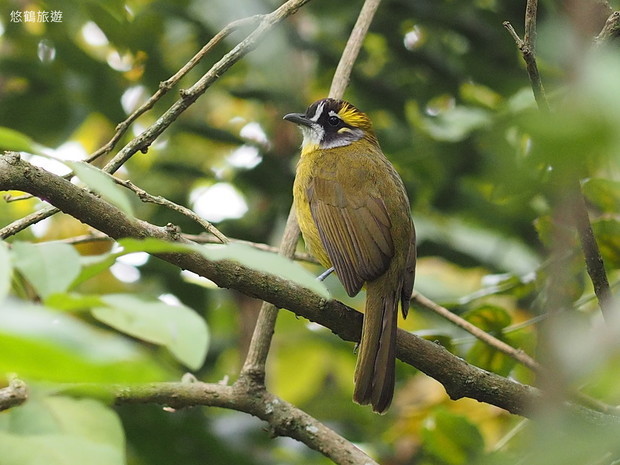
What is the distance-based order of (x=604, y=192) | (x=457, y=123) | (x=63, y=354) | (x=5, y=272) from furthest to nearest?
(x=457, y=123)
(x=604, y=192)
(x=5, y=272)
(x=63, y=354)

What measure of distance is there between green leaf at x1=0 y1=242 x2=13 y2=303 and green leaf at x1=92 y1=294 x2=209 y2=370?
0.34 feet

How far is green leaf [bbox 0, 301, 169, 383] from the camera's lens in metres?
0.68

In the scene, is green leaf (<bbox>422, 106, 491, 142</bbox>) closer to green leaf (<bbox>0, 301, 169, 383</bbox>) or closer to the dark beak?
the dark beak

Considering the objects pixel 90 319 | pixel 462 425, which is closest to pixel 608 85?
pixel 462 425

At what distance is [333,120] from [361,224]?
961mm

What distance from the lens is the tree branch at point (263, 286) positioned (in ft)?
6.52

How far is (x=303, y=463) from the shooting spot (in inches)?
153

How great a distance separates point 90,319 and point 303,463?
1190mm

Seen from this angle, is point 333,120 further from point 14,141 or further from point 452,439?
point 14,141

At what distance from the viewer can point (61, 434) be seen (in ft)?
3.01

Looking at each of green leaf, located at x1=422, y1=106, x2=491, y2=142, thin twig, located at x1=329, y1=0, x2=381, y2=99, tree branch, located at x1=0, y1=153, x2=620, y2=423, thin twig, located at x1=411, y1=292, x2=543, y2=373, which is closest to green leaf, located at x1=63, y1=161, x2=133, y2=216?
tree branch, located at x1=0, y1=153, x2=620, y2=423

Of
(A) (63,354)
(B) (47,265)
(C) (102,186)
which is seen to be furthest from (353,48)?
(A) (63,354)

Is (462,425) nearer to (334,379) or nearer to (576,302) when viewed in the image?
(576,302)

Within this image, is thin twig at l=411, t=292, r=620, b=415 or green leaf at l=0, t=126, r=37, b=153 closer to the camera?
green leaf at l=0, t=126, r=37, b=153
